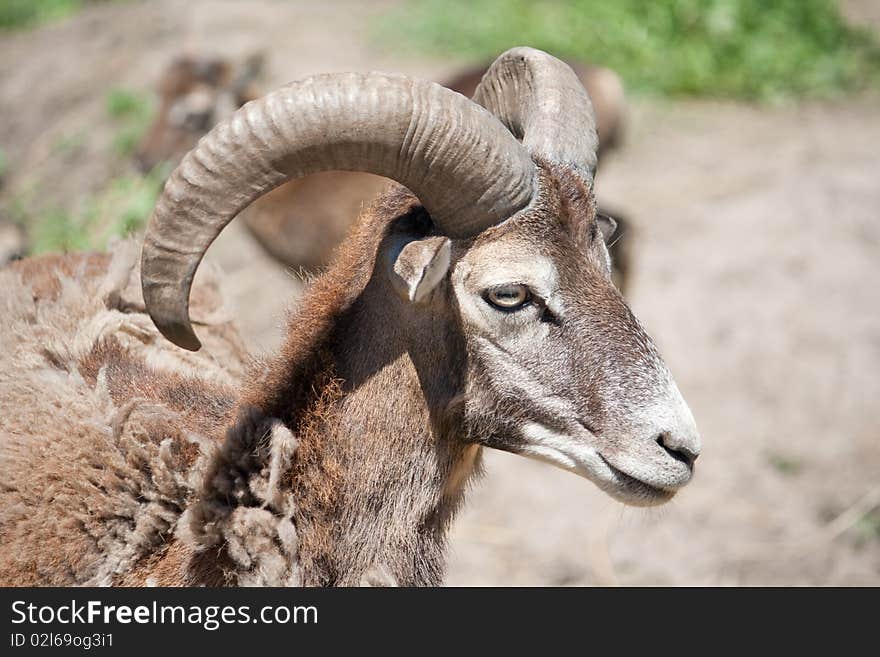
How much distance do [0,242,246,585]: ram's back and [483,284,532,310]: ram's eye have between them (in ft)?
3.42

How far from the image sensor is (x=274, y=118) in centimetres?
290

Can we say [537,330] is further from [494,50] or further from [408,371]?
[494,50]

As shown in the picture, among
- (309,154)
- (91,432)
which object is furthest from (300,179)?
(309,154)

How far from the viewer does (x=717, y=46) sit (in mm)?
12445

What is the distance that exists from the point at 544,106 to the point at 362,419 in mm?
1391

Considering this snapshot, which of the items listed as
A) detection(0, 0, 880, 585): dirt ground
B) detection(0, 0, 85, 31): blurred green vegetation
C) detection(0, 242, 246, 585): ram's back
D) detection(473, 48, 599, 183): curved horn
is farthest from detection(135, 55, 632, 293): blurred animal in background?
detection(0, 0, 85, 31): blurred green vegetation

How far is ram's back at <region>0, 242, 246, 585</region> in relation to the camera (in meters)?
3.12

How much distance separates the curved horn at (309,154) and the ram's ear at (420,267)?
19 centimetres

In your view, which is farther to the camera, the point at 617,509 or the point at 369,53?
the point at 369,53

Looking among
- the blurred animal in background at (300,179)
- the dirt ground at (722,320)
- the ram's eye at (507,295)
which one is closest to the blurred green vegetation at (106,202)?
the dirt ground at (722,320)
